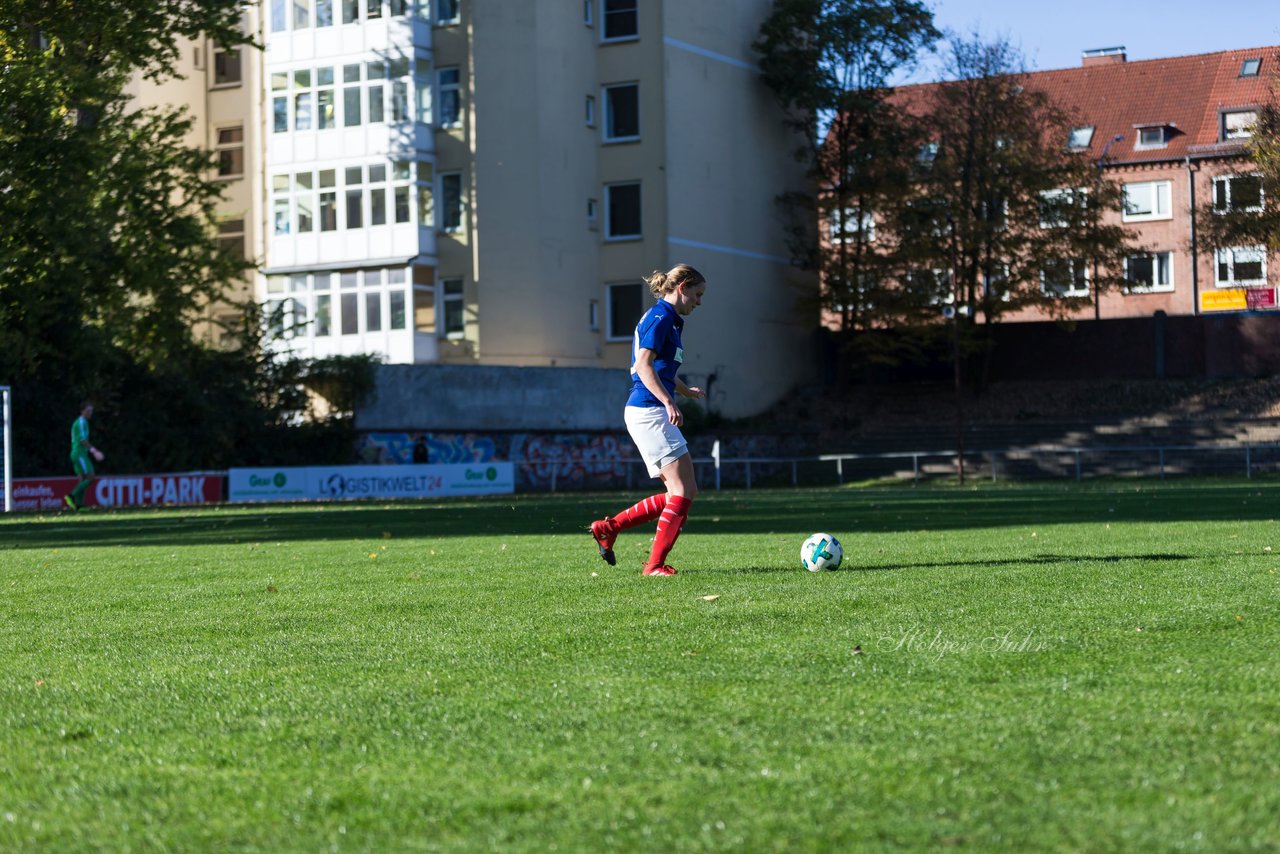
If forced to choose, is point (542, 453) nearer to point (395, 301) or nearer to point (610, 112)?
point (395, 301)

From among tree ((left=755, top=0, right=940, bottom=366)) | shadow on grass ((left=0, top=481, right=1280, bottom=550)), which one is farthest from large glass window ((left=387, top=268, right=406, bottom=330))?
shadow on grass ((left=0, top=481, right=1280, bottom=550))

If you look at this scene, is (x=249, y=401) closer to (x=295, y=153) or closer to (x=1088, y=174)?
(x=295, y=153)

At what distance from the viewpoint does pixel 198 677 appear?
733cm

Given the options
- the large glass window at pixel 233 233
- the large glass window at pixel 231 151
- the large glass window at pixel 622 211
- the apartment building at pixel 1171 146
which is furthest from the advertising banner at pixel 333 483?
the apartment building at pixel 1171 146

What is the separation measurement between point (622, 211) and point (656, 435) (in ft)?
140

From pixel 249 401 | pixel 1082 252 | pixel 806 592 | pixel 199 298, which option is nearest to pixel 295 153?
pixel 249 401

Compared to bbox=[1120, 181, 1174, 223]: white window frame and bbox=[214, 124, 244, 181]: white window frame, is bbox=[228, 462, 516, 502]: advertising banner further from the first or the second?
bbox=[1120, 181, 1174, 223]: white window frame

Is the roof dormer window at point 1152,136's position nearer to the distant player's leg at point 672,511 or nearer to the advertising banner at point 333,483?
the advertising banner at point 333,483

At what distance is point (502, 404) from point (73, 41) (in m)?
Answer: 18.4

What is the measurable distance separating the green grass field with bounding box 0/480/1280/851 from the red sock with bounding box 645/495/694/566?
0.32m

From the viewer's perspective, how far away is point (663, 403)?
1176cm

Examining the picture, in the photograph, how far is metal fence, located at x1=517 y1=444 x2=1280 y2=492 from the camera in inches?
1781

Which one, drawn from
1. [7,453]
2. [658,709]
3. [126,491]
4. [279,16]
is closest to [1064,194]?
[279,16]

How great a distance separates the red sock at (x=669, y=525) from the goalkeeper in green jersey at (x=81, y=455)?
76.5ft
